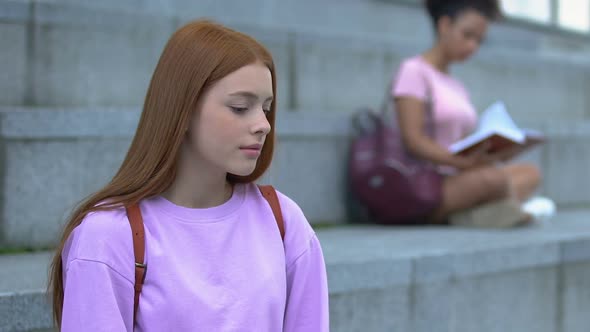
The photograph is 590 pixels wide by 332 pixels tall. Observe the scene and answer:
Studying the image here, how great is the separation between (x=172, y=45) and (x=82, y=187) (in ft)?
7.13

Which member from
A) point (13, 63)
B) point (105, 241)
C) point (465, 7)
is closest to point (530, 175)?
point (465, 7)

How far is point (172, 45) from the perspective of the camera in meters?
2.19

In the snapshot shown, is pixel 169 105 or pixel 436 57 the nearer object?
pixel 169 105

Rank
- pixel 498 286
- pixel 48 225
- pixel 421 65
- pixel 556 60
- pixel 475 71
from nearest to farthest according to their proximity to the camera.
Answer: pixel 48 225 < pixel 498 286 < pixel 421 65 < pixel 475 71 < pixel 556 60

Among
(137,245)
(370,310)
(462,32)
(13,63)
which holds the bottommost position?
(370,310)

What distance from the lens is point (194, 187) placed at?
7.40ft

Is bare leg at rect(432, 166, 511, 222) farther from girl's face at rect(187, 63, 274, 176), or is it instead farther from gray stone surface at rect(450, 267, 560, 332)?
girl's face at rect(187, 63, 274, 176)

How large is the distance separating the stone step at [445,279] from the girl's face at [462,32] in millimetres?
1086

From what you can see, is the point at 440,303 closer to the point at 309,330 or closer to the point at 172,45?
→ the point at 309,330

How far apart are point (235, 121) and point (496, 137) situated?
2.98 metres

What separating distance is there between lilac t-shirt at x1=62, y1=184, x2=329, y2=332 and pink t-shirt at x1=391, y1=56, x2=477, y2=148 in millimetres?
3115

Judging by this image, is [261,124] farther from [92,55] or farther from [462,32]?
[462,32]

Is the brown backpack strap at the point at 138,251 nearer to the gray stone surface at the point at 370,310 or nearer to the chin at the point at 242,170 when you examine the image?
the chin at the point at 242,170

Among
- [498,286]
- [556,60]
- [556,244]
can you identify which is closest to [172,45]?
[498,286]
